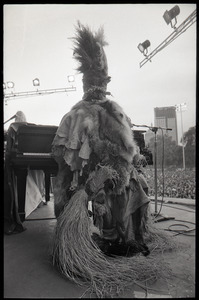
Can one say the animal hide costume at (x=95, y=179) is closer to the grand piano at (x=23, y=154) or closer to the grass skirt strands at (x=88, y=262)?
the grass skirt strands at (x=88, y=262)

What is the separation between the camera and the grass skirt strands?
143 centimetres

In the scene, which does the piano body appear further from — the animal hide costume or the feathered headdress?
the feathered headdress

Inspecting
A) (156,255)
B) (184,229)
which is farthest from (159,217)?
(156,255)

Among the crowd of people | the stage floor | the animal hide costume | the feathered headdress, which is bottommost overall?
the crowd of people

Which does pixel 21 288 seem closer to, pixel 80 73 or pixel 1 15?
pixel 1 15

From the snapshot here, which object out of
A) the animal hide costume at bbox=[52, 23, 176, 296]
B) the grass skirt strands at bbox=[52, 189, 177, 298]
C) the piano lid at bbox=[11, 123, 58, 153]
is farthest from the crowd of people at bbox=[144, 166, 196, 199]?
the grass skirt strands at bbox=[52, 189, 177, 298]

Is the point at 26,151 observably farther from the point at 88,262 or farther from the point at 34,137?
the point at 88,262

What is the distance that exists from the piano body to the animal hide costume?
1.83ft

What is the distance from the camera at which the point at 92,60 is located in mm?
2156

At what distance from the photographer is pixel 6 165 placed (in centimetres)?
248

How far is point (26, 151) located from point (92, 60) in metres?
1.40

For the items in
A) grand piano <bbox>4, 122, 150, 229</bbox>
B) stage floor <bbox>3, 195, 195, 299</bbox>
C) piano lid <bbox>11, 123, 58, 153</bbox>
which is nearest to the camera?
stage floor <bbox>3, 195, 195, 299</bbox>

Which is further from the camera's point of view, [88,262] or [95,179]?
[95,179]

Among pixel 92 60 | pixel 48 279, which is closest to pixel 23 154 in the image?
pixel 92 60
